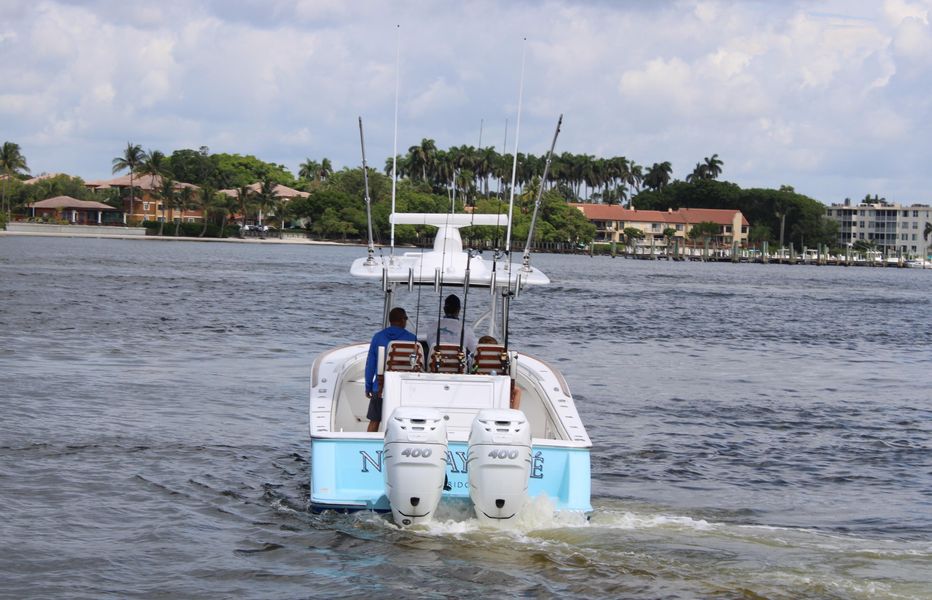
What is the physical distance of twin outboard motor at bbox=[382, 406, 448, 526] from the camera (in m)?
9.56

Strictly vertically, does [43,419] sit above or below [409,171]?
below

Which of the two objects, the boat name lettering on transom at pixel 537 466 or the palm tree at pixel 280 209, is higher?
the palm tree at pixel 280 209

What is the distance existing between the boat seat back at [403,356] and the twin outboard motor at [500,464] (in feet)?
6.11

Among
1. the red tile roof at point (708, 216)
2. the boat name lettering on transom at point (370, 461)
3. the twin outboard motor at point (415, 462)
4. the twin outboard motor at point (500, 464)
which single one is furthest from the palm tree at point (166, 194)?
the twin outboard motor at point (500, 464)

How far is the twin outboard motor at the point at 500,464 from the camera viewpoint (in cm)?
958

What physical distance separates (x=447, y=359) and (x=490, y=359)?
1.34 feet

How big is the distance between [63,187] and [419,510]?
521 feet

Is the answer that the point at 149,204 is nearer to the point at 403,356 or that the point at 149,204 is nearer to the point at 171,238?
the point at 171,238

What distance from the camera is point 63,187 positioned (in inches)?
6245

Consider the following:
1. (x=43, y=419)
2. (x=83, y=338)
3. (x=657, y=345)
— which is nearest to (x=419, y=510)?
(x=43, y=419)

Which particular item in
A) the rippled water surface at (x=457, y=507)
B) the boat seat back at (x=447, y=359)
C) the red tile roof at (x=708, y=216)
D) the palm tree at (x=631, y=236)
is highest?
the red tile roof at (x=708, y=216)

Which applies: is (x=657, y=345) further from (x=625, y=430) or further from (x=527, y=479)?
(x=527, y=479)

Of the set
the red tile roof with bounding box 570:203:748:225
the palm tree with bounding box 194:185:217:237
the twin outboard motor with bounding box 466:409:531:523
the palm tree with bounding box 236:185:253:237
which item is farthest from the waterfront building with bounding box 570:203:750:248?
the twin outboard motor with bounding box 466:409:531:523

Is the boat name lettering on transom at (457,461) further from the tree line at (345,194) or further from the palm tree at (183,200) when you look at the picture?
the palm tree at (183,200)
